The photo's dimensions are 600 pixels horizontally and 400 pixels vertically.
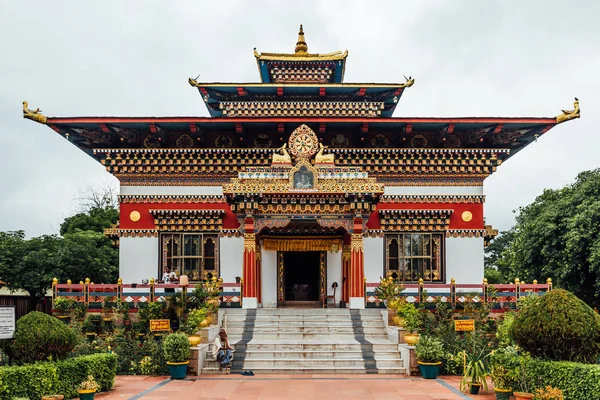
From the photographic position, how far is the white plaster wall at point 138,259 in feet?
77.7

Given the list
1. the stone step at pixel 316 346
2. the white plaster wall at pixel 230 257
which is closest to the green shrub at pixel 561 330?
the stone step at pixel 316 346

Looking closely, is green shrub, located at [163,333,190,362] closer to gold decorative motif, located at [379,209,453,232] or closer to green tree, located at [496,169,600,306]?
gold decorative motif, located at [379,209,453,232]

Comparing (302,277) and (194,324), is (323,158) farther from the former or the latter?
(194,324)

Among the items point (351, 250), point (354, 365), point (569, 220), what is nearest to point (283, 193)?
point (351, 250)

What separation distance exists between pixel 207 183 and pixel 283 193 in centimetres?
442

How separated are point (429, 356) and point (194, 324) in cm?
674

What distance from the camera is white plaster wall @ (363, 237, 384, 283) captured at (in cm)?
2373

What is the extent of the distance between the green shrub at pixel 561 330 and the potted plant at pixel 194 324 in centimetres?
880

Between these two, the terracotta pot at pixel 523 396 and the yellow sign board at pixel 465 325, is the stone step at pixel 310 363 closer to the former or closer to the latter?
the yellow sign board at pixel 465 325

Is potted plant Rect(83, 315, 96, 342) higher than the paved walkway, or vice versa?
potted plant Rect(83, 315, 96, 342)

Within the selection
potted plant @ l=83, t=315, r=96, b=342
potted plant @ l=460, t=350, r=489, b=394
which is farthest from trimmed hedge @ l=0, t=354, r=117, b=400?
potted plant @ l=460, t=350, r=489, b=394

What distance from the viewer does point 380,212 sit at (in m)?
23.7

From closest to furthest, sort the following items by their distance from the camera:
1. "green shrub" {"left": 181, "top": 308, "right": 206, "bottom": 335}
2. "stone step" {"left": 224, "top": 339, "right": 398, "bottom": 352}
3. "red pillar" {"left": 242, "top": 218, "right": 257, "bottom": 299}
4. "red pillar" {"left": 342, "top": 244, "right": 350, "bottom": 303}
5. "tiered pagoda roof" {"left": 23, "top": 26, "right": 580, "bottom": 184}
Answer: "green shrub" {"left": 181, "top": 308, "right": 206, "bottom": 335}
"stone step" {"left": 224, "top": 339, "right": 398, "bottom": 352}
"red pillar" {"left": 242, "top": 218, "right": 257, "bottom": 299}
"red pillar" {"left": 342, "top": 244, "right": 350, "bottom": 303}
"tiered pagoda roof" {"left": 23, "top": 26, "right": 580, "bottom": 184}

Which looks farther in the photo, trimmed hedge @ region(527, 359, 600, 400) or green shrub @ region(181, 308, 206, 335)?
green shrub @ region(181, 308, 206, 335)
